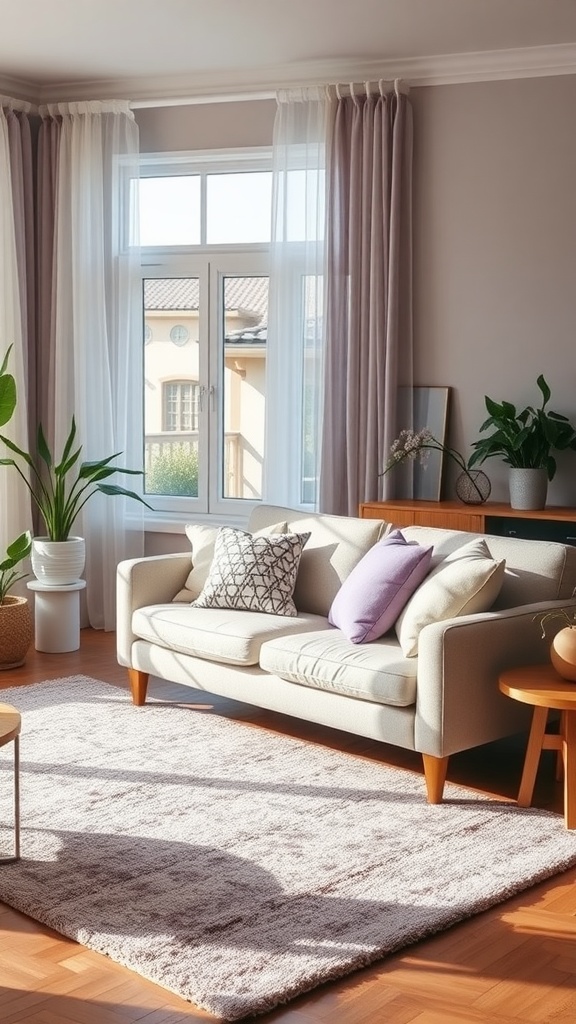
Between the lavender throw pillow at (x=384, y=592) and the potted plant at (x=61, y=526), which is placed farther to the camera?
the potted plant at (x=61, y=526)

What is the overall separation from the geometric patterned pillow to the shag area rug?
0.53 metres

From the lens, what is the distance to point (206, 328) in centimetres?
661

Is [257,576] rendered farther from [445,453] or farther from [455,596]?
[445,453]

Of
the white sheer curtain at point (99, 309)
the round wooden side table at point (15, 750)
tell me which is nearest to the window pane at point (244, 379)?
the white sheer curtain at point (99, 309)

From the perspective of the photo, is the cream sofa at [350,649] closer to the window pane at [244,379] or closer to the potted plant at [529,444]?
the potted plant at [529,444]

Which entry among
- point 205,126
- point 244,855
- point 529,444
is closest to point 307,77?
point 205,126

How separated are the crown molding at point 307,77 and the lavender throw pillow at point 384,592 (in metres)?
2.63

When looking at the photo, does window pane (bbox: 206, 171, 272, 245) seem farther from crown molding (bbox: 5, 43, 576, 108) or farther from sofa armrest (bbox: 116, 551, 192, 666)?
sofa armrest (bbox: 116, 551, 192, 666)

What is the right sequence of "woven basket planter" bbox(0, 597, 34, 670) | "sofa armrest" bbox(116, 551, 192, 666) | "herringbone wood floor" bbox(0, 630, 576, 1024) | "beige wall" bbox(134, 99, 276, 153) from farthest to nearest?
"beige wall" bbox(134, 99, 276, 153) → "woven basket planter" bbox(0, 597, 34, 670) → "sofa armrest" bbox(116, 551, 192, 666) → "herringbone wood floor" bbox(0, 630, 576, 1024)

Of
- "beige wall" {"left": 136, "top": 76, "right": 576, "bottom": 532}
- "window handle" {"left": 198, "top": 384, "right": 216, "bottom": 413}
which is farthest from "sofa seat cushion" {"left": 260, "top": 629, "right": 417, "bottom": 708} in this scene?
"window handle" {"left": 198, "top": 384, "right": 216, "bottom": 413}

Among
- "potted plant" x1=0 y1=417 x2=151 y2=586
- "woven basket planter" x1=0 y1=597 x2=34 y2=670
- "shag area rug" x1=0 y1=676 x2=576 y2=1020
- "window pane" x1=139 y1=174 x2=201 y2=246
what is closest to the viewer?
"shag area rug" x1=0 y1=676 x2=576 y2=1020

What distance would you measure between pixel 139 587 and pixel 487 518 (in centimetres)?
163

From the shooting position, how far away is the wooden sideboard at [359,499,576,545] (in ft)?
17.3

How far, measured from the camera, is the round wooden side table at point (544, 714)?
3541 mm
